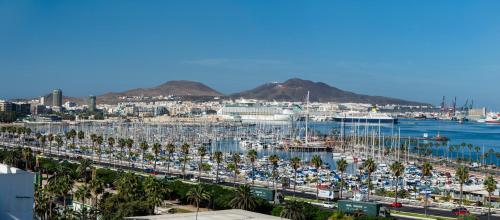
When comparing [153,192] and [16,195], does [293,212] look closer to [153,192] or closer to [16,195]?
[153,192]

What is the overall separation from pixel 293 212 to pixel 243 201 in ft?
15.9

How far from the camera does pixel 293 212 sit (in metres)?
36.6

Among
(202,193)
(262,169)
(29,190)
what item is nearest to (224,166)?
(262,169)

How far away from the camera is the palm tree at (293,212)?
36531 mm

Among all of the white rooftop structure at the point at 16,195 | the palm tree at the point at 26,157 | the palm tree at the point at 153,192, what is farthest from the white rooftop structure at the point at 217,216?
the palm tree at the point at 26,157

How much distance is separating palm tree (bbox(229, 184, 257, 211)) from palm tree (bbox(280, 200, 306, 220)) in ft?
12.5

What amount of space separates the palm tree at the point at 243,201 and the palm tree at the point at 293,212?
3.80m

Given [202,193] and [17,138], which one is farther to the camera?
[17,138]

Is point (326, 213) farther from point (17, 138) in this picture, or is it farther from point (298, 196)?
point (17, 138)

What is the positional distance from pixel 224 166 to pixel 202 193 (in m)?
36.2

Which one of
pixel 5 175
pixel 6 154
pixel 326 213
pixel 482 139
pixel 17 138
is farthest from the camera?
pixel 482 139

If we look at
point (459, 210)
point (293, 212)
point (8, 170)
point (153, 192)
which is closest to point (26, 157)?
point (153, 192)

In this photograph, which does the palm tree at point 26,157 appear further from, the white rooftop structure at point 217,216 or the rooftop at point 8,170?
the rooftop at point 8,170

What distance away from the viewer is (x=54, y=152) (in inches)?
3487
